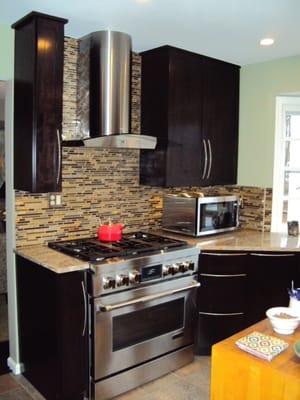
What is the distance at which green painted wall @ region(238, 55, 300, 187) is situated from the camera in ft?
11.9

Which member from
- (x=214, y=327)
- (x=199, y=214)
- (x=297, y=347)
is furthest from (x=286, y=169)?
(x=297, y=347)

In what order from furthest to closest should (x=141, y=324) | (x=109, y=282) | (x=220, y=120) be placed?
(x=220, y=120)
(x=141, y=324)
(x=109, y=282)

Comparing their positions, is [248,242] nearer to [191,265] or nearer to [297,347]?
[191,265]

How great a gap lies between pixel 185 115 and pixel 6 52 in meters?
1.46

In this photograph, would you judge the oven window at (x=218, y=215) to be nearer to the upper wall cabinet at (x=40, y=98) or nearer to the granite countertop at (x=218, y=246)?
the granite countertop at (x=218, y=246)

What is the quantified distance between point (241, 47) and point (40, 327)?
8.49 ft

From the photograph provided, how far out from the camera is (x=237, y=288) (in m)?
3.19

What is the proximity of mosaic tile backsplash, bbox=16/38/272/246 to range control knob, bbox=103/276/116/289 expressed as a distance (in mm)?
738

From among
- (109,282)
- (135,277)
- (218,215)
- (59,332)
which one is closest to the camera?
(59,332)

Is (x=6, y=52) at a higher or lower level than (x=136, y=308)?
higher

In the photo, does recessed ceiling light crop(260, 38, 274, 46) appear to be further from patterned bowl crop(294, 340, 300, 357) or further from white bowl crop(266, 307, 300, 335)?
patterned bowl crop(294, 340, 300, 357)

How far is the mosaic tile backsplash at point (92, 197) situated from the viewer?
299cm

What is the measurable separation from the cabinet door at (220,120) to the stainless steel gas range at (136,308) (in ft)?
3.20

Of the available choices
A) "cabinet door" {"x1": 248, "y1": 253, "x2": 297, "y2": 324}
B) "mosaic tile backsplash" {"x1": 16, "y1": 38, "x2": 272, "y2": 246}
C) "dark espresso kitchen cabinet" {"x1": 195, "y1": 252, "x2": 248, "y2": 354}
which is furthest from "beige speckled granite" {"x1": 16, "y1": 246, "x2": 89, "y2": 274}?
"cabinet door" {"x1": 248, "y1": 253, "x2": 297, "y2": 324}
